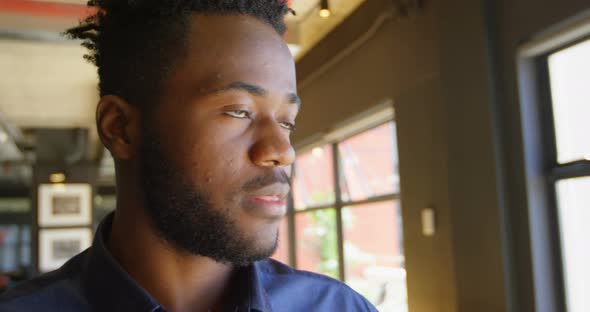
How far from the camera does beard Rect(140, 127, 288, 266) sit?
83 centimetres

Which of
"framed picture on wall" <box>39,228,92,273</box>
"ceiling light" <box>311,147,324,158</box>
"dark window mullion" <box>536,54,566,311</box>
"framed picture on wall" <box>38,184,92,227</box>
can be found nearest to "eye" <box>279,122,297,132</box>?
"dark window mullion" <box>536,54,566,311</box>

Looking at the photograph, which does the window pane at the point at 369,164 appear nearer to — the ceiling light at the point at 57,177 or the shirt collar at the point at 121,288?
the shirt collar at the point at 121,288

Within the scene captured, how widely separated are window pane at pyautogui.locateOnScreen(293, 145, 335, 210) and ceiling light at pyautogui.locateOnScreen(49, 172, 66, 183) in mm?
3443

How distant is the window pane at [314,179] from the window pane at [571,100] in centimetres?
292

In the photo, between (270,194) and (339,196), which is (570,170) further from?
(339,196)

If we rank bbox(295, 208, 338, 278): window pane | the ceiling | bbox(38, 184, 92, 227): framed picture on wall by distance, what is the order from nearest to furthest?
the ceiling < bbox(295, 208, 338, 278): window pane < bbox(38, 184, 92, 227): framed picture on wall

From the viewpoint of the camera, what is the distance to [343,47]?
485 centimetres

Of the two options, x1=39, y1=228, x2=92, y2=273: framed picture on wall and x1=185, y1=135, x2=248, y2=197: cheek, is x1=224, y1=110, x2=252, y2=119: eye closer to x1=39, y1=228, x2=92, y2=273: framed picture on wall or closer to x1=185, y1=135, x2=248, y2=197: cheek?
x1=185, y1=135, x2=248, y2=197: cheek

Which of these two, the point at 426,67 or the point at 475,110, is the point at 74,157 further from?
the point at 475,110

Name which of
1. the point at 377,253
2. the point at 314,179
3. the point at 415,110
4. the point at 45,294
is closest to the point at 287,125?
the point at 45,294

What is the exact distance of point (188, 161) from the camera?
2.79 ft

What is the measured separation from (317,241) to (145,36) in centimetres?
528

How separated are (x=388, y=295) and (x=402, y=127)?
1343 mm

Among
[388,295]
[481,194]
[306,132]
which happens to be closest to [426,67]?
[481,194]
